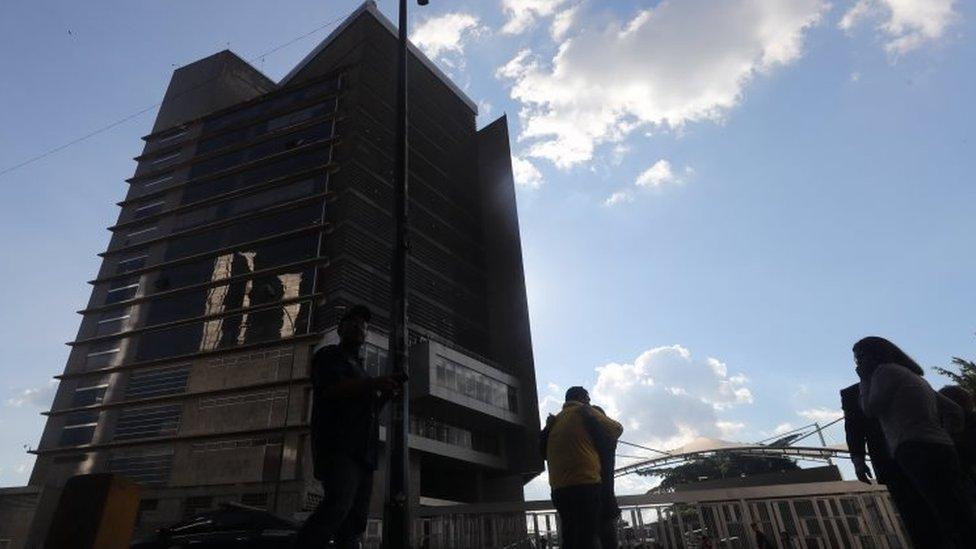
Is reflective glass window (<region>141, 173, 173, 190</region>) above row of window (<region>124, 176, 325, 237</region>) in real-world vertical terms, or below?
above

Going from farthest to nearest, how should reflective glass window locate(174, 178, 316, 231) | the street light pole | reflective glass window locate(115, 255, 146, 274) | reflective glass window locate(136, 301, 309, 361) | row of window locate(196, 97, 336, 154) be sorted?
row of window locate(196, 97, 336, 154) → reflective glass window locate(115, 255, 146, 274) → reflective glass window locate(174, 178, 316, 231) → reflective glass window locate(136, 301, 309, 361) → the street light pole

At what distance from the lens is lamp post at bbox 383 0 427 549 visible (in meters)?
3.79

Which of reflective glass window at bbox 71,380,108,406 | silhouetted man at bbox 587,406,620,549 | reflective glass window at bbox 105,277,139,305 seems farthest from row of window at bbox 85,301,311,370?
silhouetted man at bbox 587,406,620,549

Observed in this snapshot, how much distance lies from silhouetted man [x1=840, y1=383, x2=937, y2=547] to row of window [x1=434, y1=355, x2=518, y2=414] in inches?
1249

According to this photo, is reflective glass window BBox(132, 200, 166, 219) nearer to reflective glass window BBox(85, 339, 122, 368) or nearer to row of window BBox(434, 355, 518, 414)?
reflective glass window BBox(85, 339, 122, 368)

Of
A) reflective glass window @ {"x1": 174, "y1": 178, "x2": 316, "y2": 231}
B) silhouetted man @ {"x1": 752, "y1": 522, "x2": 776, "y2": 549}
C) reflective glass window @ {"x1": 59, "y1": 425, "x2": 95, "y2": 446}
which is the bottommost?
silhouetted man @ {"x1": 752, "y1": 522, "x2": 776, "y2": 549}

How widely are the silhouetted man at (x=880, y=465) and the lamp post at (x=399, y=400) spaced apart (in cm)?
365

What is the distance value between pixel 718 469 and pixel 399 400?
64326mm

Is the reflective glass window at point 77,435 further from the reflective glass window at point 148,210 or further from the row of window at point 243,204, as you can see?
the reflective glass window at point 148,210

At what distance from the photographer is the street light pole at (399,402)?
379 centimetres

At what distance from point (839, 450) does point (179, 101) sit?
6716 cm

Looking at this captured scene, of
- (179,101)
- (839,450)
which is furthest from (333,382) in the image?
(179,101)

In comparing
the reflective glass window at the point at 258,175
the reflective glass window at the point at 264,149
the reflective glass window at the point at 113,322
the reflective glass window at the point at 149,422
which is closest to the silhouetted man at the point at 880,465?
the reflective glass window at the point at 149,422

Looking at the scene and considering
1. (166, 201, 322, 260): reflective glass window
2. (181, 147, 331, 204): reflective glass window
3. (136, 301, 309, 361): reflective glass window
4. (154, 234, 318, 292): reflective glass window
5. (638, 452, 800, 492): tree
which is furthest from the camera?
(638, 452, 800, 492): tree
